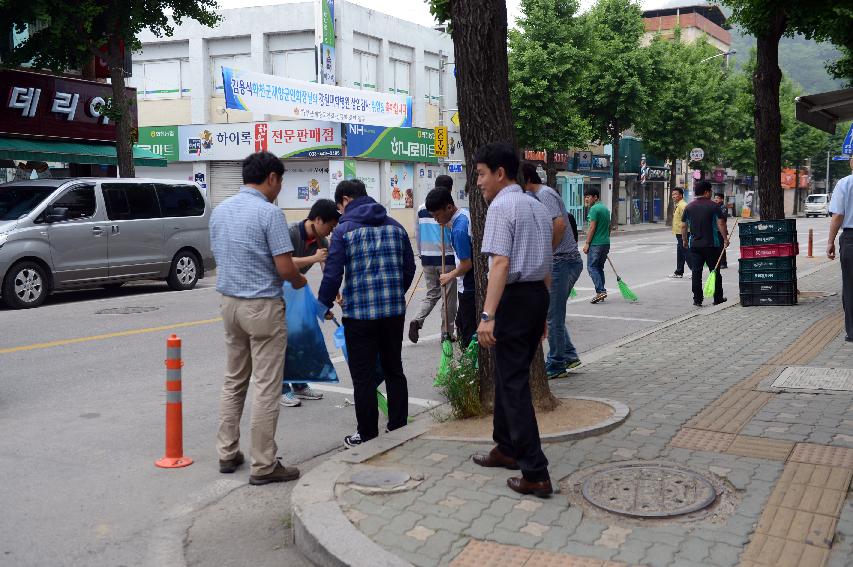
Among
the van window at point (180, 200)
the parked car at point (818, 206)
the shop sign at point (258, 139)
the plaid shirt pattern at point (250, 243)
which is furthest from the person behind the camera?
the parked car at point (818, 206)

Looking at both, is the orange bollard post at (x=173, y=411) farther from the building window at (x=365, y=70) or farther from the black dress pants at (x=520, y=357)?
the building window at (x=365, y=70)

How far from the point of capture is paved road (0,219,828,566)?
4.30 meters

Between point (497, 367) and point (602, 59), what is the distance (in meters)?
38.9

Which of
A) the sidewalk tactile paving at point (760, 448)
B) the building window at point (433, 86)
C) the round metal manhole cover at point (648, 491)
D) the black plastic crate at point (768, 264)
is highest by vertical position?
the building window at point (433, 86)

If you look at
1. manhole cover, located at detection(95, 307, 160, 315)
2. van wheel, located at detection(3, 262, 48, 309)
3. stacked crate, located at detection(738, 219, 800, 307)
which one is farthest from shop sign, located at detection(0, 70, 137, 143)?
stacked crate, located at detection(738, 219, 800, 307)

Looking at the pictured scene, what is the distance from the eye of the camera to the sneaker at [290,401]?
7.08 meters

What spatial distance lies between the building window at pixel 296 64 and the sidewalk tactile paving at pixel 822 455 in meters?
31.3

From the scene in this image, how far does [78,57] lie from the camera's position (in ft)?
64.0

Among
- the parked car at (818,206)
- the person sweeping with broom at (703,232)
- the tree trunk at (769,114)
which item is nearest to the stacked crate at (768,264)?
the person sweeping with broom at (703,232)

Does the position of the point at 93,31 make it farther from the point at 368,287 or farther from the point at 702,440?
the point at 702,440

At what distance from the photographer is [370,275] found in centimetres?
547

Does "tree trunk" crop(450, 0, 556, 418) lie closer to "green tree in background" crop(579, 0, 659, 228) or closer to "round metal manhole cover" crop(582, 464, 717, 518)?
"round metal manhole cover" crop(582, 464, 717, 518)

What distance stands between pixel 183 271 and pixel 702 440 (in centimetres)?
1222

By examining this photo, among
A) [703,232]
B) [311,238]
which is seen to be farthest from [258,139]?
[311,238]
